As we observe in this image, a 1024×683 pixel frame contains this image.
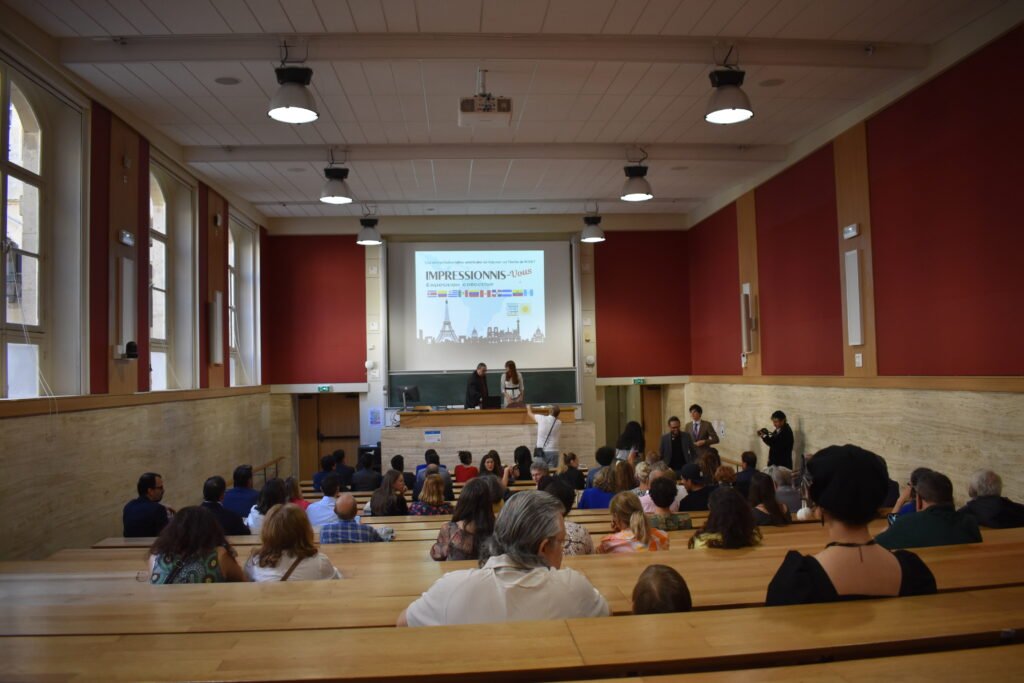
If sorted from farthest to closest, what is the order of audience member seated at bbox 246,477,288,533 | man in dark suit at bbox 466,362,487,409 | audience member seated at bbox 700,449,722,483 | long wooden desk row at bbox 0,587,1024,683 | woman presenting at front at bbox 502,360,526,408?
man in dark suit at bbox 466,362,487,409
woman presenting at front at bbox 502,360,526,408
audience member seated at bbox 700,449,722,483
audience member seated at bbox 246,477,288,533
long wooden desk row at bbox 0,587,1024,683

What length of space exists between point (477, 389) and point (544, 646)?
31.5 ft

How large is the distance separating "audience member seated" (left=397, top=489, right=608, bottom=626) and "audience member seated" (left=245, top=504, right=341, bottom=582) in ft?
3.93

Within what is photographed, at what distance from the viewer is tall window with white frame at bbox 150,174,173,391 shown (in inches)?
331

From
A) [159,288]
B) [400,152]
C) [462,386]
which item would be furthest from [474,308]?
[159,288]

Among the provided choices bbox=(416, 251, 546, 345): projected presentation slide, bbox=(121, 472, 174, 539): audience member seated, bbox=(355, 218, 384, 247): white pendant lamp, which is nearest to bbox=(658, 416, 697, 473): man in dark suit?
bbox=(416, 251, 546, 345): projected presentation slide

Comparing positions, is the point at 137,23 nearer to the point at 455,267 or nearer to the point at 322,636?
the point at 322,636

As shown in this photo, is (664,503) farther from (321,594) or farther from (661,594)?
(321,594)

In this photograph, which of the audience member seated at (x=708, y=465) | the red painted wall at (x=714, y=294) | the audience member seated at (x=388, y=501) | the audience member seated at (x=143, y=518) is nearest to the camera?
the audience member seated at (x=143, y=518)

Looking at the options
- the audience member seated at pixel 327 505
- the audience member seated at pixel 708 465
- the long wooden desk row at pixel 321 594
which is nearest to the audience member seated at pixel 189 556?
the long wooden desk row at pixel 321 594

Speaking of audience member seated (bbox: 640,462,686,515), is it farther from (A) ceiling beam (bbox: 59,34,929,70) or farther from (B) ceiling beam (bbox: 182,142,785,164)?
(B) ceiling beam (bbox: 182,142,785,164)

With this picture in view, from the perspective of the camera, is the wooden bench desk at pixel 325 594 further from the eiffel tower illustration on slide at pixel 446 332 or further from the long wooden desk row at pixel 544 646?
the eiffel tower illustration on slide at pixel 446 332

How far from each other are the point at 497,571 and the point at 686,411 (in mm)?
11658

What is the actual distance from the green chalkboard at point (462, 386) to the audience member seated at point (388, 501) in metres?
6.64

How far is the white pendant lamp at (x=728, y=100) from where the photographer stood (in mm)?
5590
